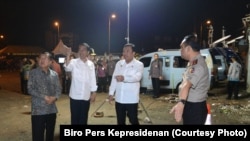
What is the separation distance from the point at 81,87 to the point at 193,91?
8.59 ft

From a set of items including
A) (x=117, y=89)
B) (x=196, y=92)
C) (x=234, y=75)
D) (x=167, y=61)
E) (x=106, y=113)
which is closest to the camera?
(x=196, y=92)

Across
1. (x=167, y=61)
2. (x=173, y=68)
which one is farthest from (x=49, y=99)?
(x=167, y=61)

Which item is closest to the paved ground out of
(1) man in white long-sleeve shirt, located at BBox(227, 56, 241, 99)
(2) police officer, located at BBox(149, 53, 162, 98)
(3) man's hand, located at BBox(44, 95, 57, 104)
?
(2) police officer, located at BBox(149, 53, 162, 98)

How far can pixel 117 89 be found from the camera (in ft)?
22.0

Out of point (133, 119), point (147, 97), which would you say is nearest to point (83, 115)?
point (133, 119)

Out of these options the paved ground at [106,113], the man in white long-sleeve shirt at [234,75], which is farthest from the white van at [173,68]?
the man in white long-sleeve shirt at [234,75]

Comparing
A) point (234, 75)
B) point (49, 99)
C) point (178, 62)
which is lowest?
point (234, 75)

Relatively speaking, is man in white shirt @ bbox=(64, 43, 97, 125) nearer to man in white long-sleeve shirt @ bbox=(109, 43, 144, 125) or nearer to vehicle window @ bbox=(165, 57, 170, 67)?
man in white long-sleeve shirt @ bbox=(109, 43, 144, 125)

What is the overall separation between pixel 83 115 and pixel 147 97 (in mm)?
9134

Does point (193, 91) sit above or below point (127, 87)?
above

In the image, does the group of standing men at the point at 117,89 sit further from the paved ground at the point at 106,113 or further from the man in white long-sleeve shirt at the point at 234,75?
the man in white long-sleeve shirt at the point at 234,75

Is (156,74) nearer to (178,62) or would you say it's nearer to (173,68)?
(173,68)

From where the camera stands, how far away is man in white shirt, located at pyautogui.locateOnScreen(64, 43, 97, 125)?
667 centimetres

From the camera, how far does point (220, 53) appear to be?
19906 millimetres
